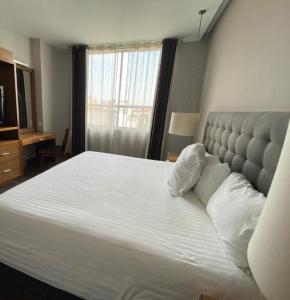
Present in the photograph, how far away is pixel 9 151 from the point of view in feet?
8.38

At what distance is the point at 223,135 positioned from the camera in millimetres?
1609

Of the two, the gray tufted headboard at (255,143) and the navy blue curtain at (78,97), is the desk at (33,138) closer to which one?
the navy blue curtain at (78,97)

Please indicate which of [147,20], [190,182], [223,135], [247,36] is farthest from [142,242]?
[147,20]

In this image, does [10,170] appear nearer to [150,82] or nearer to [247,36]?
[150,82]

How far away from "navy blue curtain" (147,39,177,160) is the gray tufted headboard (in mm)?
1704

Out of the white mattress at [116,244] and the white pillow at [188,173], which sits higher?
the white pillow at [188,173]

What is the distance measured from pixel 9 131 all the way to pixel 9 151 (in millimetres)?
386

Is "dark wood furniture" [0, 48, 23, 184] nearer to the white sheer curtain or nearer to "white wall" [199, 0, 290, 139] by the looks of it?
the white sheer curtain

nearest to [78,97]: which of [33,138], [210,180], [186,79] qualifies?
[33,138]

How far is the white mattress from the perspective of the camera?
0.74m

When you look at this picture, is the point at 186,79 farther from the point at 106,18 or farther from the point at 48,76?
the point at 48,76

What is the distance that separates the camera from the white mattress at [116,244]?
2.44 feet

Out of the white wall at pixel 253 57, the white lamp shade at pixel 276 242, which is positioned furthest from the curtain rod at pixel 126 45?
the white lamp shade at pixel 276 242

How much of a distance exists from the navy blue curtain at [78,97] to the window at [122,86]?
0.13m
